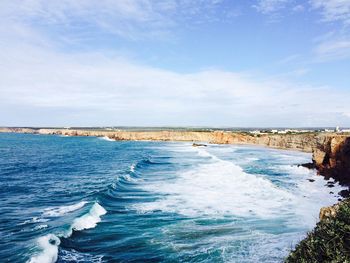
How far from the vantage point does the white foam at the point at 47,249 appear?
54.7 ft

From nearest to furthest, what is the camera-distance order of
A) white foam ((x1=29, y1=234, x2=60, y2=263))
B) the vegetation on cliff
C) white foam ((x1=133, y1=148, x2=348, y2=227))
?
1. the vegetation on cliff
2. white foam ((x1=29, y1=234, x2=60, y2=263))
3. white foam ((x1=133, y1=148, x2=348, y2=227))

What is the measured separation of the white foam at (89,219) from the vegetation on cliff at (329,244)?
43.1 feet

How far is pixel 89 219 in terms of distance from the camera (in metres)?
23.5

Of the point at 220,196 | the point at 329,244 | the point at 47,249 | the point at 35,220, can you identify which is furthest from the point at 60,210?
the point at 329,244

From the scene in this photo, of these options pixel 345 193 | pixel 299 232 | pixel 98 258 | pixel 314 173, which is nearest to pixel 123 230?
pixel 98 258

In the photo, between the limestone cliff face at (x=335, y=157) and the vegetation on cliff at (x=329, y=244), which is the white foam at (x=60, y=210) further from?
the limestone cliff face at (x=335, y=157)

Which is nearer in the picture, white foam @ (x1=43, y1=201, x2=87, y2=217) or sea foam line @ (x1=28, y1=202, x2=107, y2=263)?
sea foam line @ (x1=28, y1=202, x2=107, y2=263)

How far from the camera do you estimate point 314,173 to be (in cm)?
4766

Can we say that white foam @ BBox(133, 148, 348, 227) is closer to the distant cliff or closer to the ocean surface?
the ocean surface

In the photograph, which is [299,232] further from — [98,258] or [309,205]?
[98,258]

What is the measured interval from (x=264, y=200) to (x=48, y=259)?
1779cm

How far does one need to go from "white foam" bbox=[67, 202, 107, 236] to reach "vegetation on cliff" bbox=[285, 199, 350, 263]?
13127 millimetres

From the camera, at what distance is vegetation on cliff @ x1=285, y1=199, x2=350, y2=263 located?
10210 millimetres

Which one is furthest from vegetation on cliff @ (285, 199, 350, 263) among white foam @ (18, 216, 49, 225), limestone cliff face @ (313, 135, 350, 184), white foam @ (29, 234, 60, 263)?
limestone cliff face @ (313, 135, 350, 184)
